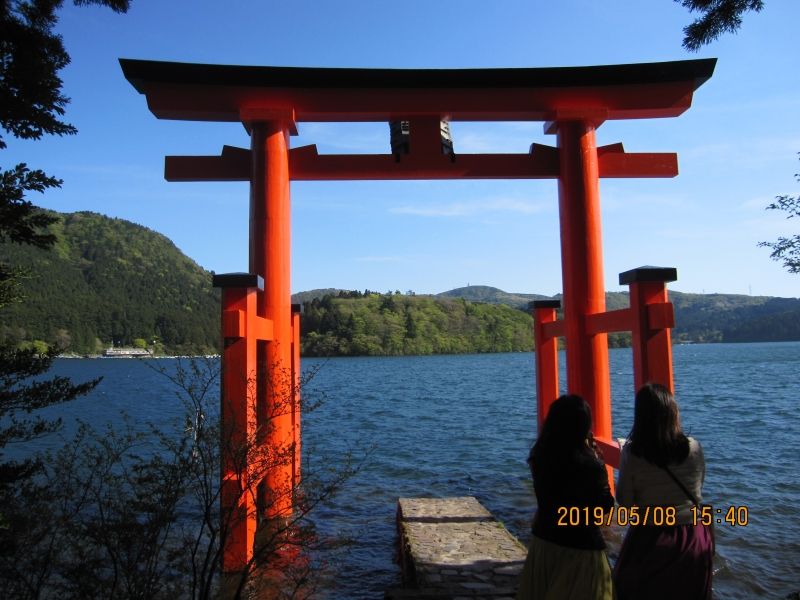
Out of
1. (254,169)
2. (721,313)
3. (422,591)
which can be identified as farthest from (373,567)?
(721,313)

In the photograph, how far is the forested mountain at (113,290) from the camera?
7100cm

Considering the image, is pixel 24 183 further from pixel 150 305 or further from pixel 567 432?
pixel 150 305

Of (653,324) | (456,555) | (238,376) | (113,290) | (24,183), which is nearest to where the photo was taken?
(24,183)

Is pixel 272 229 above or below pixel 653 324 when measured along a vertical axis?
above

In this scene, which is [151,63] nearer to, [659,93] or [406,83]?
[406,83]

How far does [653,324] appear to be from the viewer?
434cm

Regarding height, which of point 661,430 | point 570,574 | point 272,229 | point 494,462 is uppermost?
point 272,229

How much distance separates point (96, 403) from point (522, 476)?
2618 cm

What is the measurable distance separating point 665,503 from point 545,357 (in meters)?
4.85

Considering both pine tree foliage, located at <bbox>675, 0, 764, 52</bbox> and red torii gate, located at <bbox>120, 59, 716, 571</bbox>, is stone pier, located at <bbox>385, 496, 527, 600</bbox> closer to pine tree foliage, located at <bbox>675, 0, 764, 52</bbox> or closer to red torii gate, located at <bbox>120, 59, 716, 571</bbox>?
red torii gate, located at <bbox>120, 59, 716, 571</bbox>

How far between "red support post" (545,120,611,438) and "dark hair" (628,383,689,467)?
3242mm

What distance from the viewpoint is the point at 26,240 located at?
3.45 meters

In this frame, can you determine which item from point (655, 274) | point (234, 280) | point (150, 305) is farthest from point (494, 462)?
point (150, 305)

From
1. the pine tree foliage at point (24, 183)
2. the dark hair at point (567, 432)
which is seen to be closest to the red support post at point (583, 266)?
the dark hair at point (567, 432)
